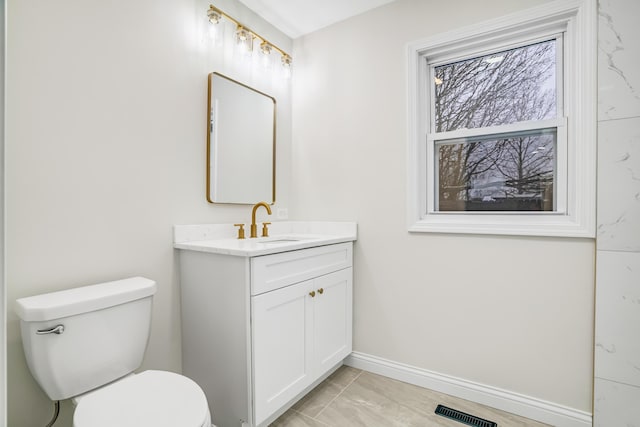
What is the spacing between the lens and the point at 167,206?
170cm

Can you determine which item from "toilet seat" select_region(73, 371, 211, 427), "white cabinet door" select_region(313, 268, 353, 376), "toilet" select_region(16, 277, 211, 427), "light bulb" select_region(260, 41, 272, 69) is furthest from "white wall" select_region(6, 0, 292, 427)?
"white cabinet door" select_region(313, 268, 353, 376)

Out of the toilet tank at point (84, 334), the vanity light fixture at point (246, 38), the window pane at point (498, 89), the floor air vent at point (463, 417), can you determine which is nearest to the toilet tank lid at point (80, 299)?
the toilet tank at point (84, 334)

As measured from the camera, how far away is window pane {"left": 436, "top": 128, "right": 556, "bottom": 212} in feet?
5.80

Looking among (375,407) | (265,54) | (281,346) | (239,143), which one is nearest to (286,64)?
(265,54)

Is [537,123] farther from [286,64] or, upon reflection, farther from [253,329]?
[253,329]

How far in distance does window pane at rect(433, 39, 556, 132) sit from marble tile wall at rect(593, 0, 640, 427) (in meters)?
0.27

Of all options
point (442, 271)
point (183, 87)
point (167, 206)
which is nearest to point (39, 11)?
point (183, 87)

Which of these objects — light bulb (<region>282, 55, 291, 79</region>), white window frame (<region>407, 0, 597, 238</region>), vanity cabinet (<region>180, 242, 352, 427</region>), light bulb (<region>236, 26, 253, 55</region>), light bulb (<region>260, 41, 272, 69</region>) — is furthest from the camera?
light bulb (<region>282, 55, 291, 79</region>)

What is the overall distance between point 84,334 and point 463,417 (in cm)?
177

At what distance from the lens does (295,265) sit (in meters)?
1.69

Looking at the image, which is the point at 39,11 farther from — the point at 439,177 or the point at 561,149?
the point at 561,149

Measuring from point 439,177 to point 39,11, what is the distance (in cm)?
208

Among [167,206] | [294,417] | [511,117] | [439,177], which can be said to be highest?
[511,117]

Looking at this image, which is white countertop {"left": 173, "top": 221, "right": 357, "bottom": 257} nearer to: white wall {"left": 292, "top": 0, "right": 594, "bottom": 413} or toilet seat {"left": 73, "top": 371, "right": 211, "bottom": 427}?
white wall {"left": 292, "top": 0, "right": 594, "bottom": 413}
